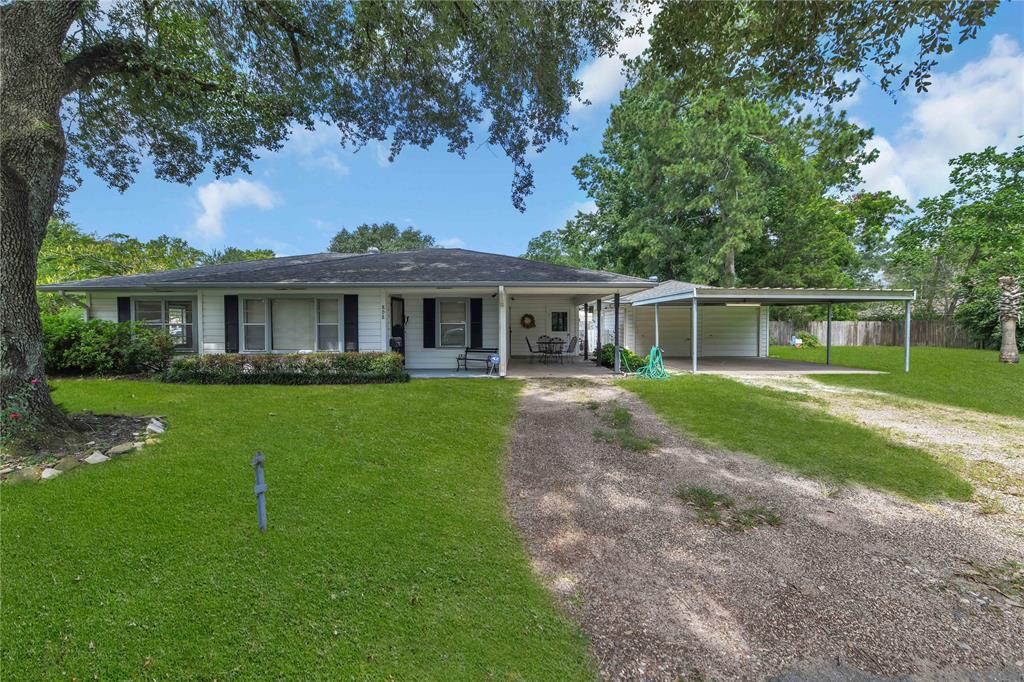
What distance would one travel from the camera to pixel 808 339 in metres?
25.7

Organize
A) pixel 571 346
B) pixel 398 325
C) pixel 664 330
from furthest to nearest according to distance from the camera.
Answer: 1. pixel 664 330
2. pixel 571 346
3. pixel 398 325

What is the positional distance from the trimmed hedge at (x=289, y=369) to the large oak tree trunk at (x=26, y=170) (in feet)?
14.9

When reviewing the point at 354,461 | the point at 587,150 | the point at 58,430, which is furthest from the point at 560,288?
the point at 587,150

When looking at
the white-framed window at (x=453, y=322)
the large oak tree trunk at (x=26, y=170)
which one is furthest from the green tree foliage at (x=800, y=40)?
the white-framed window at (x=453, y=322)

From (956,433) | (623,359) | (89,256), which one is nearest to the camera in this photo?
(956,433)

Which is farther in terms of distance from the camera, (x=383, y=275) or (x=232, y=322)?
(x=383, y=275)

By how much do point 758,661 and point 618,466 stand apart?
9.57 ft

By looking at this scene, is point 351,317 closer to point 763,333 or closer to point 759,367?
point 759,367

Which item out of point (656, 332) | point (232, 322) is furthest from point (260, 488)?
point (656, 332)

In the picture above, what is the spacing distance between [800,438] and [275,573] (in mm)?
6526

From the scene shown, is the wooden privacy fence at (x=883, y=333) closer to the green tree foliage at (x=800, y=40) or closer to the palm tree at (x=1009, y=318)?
the palm tree at (x=1009, y=318)

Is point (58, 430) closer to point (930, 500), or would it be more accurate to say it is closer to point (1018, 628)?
point (1018, 628)

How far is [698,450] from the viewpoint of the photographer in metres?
5.67

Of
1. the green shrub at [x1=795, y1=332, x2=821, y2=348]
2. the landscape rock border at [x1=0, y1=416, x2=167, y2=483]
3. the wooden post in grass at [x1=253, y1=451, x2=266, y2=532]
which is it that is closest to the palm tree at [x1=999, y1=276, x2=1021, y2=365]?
the green shrub at [x1=795, y1=332, x2=821, y2=348]
